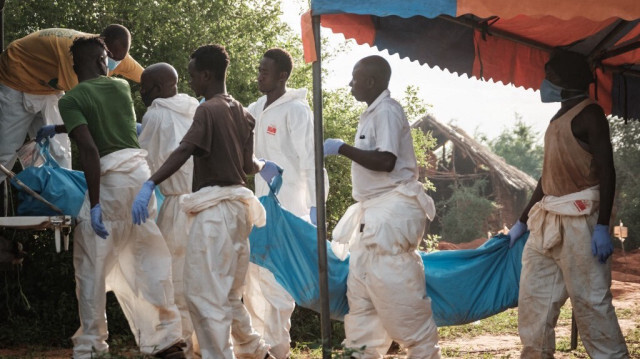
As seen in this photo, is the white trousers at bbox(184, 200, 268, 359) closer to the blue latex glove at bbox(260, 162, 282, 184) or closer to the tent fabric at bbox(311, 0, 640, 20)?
the blue latex glove at bbox(260, 162, 282, 184)

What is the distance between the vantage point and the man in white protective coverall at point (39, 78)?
21.4ft

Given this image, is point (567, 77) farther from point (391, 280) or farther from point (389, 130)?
point (391, 280)

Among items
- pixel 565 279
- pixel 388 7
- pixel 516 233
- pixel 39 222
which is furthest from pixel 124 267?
pixel 565 279

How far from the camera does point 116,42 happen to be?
262 inches

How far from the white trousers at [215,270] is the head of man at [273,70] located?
4.98 feet

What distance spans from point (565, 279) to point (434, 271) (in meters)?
0.96

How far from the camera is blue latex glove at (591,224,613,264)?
5.15 metres

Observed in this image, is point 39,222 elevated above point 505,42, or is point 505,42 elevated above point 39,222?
point 505,42

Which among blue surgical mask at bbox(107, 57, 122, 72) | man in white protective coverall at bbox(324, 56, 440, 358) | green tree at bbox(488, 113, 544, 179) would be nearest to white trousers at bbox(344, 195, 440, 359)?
man in white protective coverall at bbox(324, 56, 440, 358)

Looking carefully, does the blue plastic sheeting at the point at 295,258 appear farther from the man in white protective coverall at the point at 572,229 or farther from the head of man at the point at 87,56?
the head of man at the point at 87,56

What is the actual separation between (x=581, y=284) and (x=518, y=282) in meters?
0.78

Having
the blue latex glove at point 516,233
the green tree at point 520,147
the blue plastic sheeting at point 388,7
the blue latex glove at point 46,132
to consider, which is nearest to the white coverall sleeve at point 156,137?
the blue latex glove at point 46,132

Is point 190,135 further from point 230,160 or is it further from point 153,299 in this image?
point 153,299

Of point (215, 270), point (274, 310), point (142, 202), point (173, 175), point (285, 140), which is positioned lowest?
point (274, 310)
